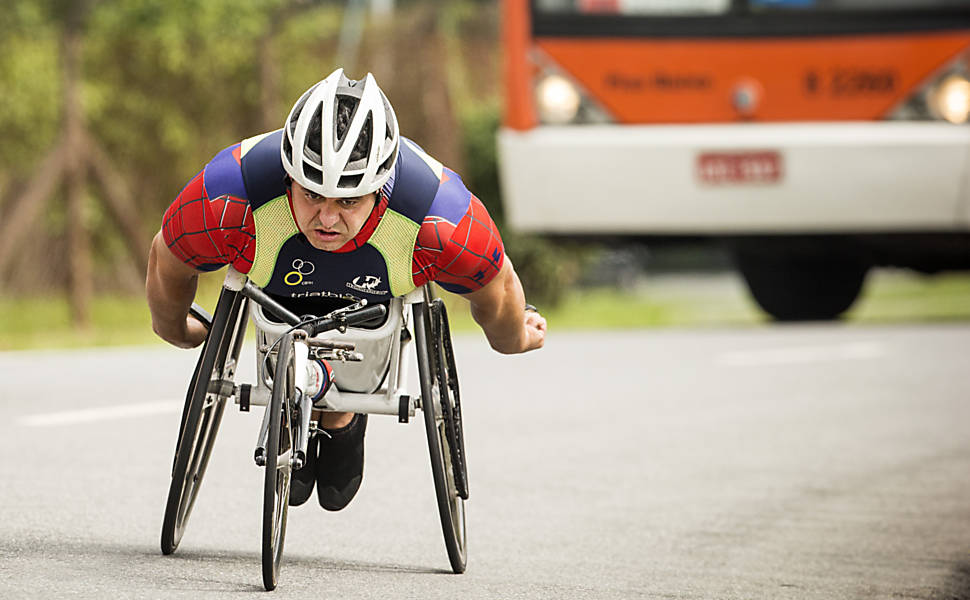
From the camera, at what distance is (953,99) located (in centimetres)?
1422

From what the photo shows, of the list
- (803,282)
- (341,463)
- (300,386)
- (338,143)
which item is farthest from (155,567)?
(803,282)

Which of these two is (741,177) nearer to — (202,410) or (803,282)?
(803,282)

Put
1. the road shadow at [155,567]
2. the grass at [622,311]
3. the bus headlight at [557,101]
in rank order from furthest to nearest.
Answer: the grass at [622,311], the bus headlight at [557,101], the road shadow at [155,567]

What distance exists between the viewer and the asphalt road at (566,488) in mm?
6508

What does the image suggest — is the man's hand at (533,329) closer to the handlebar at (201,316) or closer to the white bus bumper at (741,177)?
the handlebar at (201,316)

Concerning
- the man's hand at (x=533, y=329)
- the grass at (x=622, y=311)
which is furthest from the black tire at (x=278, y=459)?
the grass at (x=622, y=311)

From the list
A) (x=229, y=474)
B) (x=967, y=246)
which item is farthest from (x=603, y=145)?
(x=229, y=474)

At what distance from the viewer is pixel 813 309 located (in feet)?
60.2

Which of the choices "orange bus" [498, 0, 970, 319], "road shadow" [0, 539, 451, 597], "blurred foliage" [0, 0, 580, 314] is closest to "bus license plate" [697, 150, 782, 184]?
"orange bus" [498, 0, 970, 319]

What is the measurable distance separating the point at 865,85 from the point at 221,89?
16.0 meters

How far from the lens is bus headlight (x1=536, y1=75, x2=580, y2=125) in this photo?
14.5 m

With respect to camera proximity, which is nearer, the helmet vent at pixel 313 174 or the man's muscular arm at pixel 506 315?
the helmet vent at pixel 313 174

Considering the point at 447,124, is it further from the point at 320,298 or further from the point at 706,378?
the point at 320,298

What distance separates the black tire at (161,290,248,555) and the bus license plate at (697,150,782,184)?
28.5ft
